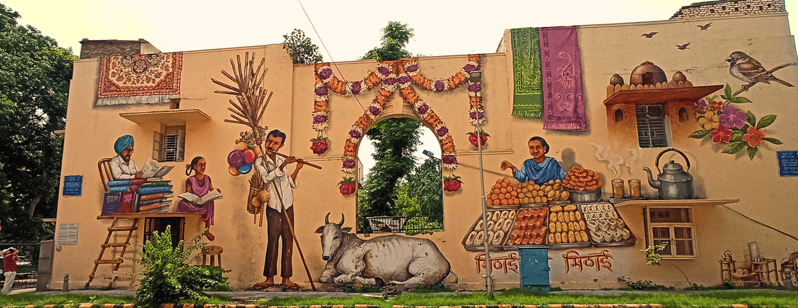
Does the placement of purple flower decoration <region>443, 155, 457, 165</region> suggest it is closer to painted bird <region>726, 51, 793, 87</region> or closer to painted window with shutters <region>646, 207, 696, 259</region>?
painted window with shutters <region>646, 207, 696, 259</region>

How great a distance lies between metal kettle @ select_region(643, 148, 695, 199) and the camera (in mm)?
13680

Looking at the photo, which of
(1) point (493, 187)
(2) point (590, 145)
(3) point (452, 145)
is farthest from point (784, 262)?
(3) point (452, 145)

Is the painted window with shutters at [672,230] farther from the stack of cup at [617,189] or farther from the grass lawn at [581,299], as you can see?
the grass lawn at [581,299]

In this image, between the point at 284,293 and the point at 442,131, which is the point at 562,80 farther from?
the point at 284,293

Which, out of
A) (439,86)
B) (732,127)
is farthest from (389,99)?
(732,127)

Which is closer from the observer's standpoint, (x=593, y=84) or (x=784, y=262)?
(x=784, y=262)

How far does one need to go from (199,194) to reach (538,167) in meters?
10.2

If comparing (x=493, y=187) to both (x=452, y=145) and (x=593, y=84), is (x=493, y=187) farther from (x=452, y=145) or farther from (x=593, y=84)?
(x=593, y=84)

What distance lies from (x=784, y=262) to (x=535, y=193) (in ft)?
22.2

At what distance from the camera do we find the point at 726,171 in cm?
1389

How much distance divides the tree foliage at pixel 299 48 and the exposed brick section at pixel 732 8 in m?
11.7

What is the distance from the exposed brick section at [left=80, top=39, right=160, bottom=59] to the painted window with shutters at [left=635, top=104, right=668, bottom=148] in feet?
53.1

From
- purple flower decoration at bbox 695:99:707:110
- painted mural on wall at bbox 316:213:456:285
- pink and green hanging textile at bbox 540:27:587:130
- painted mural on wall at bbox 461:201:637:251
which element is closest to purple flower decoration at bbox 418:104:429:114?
pink and green hanging textile at bbox 540:27:587:130

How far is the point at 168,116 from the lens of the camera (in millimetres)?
15336
